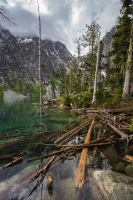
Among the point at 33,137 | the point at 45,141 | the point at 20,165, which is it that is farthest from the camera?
the point at 33,137

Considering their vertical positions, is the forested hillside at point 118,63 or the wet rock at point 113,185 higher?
the forested hillside at point 118,63

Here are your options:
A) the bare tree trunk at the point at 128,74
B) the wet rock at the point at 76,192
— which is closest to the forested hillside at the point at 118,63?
the bare tree trunk at the point at 128,74

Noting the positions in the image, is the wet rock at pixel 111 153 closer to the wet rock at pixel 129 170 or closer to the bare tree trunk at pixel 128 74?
the wet rock at pixel 129 170

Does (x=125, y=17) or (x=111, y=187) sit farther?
(x=125, y=17)

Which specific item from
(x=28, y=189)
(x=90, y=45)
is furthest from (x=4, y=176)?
(x=90, y=45)

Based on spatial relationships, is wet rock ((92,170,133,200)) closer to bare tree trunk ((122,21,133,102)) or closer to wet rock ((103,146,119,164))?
wet rock ((103,146,119,164))

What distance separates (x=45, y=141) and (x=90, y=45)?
2725cm

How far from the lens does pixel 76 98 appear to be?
74.9ft

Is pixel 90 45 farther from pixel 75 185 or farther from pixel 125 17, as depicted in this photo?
pixel 75 185

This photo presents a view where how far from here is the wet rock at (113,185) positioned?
3.16 meters

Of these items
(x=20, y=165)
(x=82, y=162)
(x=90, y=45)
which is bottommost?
(x=20, y=165)

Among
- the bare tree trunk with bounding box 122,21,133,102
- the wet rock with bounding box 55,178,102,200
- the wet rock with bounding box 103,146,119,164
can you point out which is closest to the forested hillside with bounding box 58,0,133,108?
the bare tree trunk with bounding box 122,21,133,102

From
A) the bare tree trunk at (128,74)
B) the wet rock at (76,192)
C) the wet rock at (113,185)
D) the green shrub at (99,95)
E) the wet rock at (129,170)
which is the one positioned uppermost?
the bare tree trunk at (128,74)

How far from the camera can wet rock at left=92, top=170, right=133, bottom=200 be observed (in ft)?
10.4
